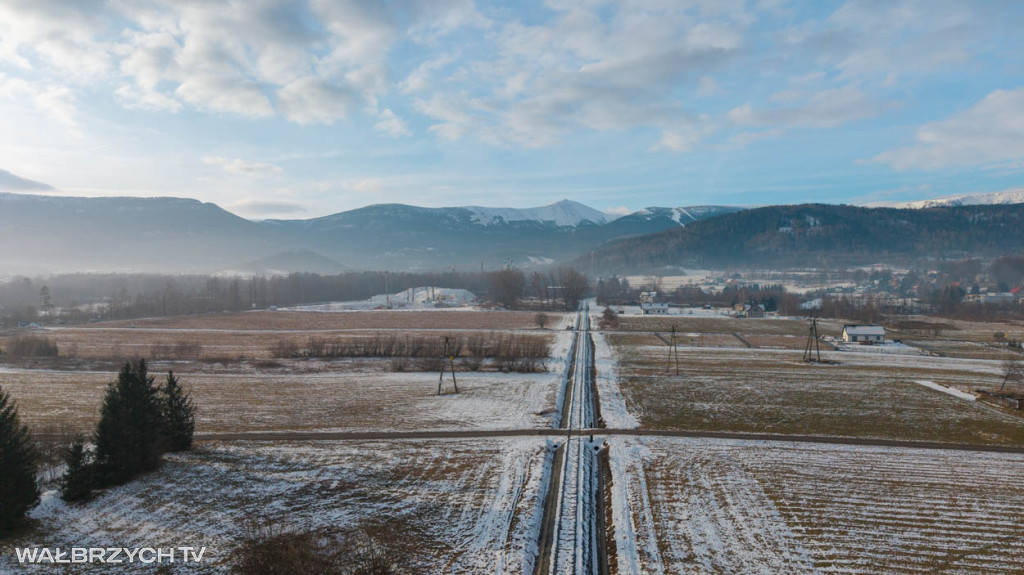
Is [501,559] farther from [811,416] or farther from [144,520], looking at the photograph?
[811,416]

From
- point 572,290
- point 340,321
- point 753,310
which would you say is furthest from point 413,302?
point 753,310

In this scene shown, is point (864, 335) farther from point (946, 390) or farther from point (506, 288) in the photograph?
point (506, 288)

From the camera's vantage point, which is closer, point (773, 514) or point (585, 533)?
point (585, 533)

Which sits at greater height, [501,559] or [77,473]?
[77,473]

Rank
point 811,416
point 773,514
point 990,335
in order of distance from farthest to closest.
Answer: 1. point 990,335
2. point 811,416
3. point 773,514

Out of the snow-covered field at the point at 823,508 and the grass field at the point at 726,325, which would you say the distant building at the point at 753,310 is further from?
A: the snow-covered field at the point at 823,508

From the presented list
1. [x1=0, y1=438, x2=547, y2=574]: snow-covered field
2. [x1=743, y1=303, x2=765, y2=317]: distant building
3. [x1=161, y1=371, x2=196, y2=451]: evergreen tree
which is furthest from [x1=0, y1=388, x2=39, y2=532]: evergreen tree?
[x1=743, y1=303, x2=765, y2=317]: distant building

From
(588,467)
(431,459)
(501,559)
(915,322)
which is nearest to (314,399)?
(431,459)

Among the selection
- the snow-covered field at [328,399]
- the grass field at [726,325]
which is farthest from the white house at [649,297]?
the snow-covered field at [328,399]
